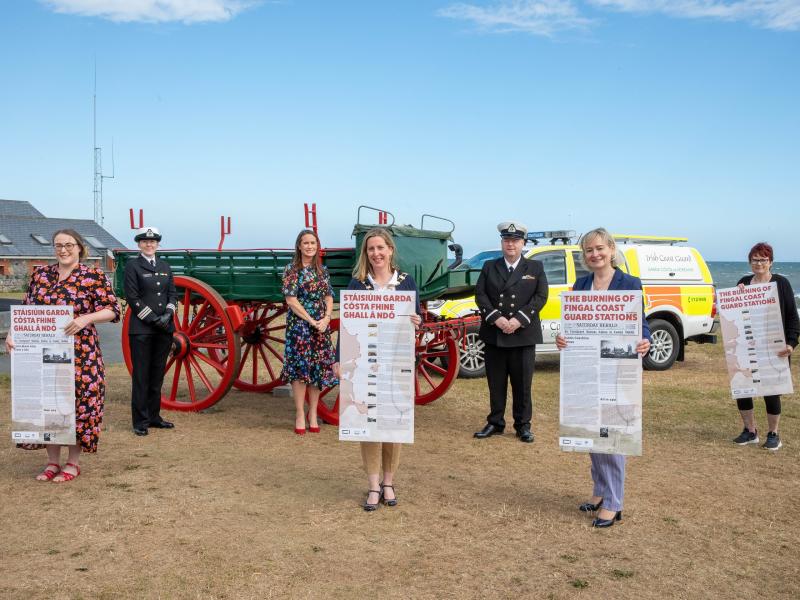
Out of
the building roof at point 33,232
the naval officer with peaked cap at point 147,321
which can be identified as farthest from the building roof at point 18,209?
the naval officer with peaked cap at point 147,321

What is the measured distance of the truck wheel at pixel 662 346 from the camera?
36.0 ft

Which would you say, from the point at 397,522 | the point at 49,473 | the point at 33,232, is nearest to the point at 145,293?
the point at 49,473

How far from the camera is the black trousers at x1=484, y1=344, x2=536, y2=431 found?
21.6ft

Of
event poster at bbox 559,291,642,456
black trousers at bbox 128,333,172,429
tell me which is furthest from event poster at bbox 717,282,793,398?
black trousers at bbox 128,333,172,429

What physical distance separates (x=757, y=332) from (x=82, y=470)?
5.34m

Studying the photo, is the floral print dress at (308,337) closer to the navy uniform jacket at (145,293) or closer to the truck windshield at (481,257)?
the navy uniform jacket at (145,293)

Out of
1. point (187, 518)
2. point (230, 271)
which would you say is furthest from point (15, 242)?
point (187, 518)

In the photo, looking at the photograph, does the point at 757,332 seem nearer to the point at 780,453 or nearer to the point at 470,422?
the point at 780,453

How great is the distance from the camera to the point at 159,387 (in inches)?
273

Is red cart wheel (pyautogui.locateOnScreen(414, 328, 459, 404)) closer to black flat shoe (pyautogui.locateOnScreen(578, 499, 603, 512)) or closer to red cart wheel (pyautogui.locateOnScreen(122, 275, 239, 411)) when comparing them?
red cart wheel (pyautogui.locateOnScreen(122, 275, 239, 411))

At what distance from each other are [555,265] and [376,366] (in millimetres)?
6638

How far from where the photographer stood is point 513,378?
6629 mm

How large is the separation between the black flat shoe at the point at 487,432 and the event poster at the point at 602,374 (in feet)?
8.22

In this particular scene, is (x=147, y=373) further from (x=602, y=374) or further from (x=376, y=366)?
(x=602, y=374)
